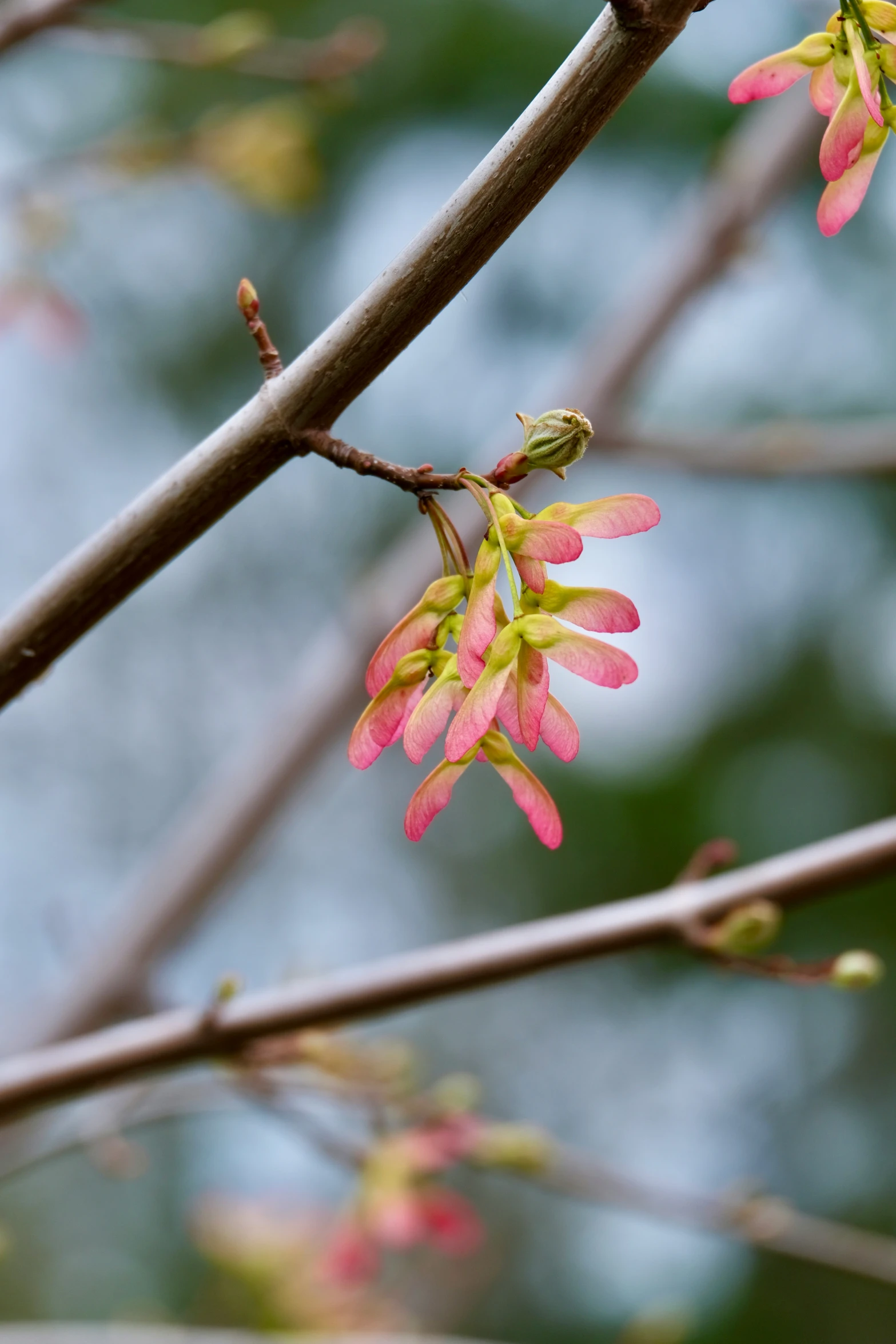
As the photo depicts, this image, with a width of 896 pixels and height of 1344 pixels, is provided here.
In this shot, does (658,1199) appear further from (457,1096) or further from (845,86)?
(845,86)

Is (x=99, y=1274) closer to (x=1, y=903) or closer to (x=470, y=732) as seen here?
(x=1, y=903)

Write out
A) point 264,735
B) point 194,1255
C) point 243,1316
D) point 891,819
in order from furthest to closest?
point 194,1255
point 243,1316
point 264,735
point 891,819

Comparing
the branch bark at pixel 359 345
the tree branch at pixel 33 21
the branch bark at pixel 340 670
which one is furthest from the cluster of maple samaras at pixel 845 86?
the branch bark at pixel 340 670

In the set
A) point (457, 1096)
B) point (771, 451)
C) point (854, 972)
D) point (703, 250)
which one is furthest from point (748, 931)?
point (703, 250)

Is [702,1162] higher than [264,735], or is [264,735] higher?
[702,1162]

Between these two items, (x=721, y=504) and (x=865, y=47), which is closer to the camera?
(x=865, y=47)

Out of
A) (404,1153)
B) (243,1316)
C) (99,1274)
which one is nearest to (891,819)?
(404,1153)

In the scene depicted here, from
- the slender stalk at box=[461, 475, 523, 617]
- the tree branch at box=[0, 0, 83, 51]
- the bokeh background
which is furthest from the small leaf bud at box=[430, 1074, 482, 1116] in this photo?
the bokeh background

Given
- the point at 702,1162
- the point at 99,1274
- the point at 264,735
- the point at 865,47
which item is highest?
the point at 702,1162
